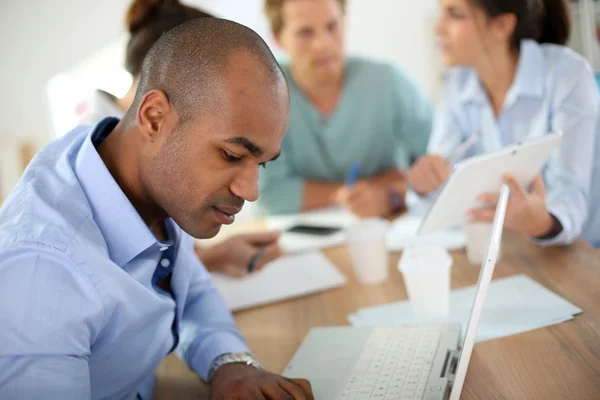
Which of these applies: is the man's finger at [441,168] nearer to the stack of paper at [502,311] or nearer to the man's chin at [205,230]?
the stack of paper at [502,311]

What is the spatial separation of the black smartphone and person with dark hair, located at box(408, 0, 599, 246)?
0.83 feet

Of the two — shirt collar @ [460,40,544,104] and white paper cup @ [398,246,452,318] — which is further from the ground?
shirt collar @ [460,40,544,104]

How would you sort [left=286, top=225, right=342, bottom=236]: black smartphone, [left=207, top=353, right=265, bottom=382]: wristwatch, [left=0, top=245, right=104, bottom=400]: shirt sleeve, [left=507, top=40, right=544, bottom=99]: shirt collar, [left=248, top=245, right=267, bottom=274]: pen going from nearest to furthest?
[left=0, top=245, right=104, bottom=400]: shirt sleeve
[left=207, top=353, right=265, bottom=382]: wristwatch
[left=248, top=245, right=267, bottom=274]: pen
[left=507, top=40, right=544, bottom=99]: shirt collar
[left=286, top=225, right=342, bottom=236]: black smartphone

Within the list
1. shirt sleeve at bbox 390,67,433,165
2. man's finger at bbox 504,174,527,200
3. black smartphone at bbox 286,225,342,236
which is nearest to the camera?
man's finger at bbox 504,174,527,200

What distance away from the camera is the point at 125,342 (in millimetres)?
778

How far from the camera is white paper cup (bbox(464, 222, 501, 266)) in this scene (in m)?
1.19

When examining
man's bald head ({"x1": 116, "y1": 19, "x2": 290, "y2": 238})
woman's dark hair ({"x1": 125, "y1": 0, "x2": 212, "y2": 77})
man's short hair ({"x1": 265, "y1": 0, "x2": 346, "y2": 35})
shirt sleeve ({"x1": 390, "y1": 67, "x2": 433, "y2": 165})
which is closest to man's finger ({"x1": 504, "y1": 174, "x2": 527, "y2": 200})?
man's bald head ({"x1": 116, "y1": 19, "x2": 290, "y2": 238})

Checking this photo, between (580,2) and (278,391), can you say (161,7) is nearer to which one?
(278,391)

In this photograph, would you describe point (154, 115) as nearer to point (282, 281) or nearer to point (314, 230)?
point (282, 281)

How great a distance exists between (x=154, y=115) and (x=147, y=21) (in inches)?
29.7

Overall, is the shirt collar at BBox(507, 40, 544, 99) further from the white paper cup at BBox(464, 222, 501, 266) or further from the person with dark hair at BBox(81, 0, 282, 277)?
the person with dark hair at BBox(81, 0, 282, 277)

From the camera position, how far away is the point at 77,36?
3689 millimetres

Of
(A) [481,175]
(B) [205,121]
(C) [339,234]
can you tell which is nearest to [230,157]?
(B) [205,121]

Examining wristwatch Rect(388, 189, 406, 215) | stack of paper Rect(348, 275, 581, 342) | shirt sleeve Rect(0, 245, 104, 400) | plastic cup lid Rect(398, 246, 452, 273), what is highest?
shirt sleeve Rect(0, 245, 104, 400)
